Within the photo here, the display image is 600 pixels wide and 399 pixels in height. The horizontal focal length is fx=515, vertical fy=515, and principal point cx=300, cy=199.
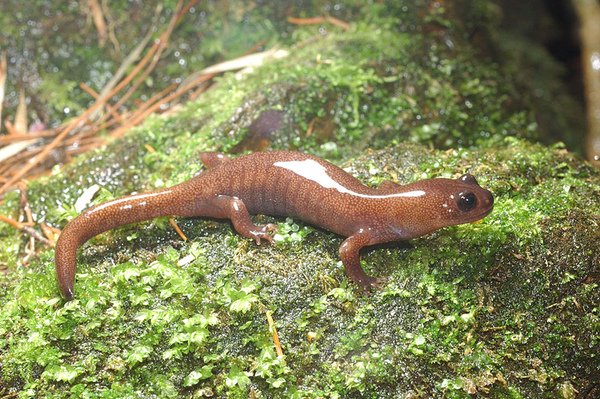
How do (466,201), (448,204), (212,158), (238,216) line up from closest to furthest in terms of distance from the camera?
(466,201) < (448,204) < (238,216) < (212,158)

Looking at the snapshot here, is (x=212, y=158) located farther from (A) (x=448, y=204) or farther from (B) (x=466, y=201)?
(B) (x=466, y=201)

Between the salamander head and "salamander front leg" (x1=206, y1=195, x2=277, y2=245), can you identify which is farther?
"salamander front leg" (x1=206, y1=195, x2=277, y2=245)

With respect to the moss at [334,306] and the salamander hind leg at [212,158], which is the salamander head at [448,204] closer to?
the moss at [334,306]

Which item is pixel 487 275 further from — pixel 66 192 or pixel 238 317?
pixel 66 192

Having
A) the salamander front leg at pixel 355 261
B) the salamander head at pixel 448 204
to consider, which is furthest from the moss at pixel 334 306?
the salamander head at pixel 448 204

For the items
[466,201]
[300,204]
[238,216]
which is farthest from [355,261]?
[238,216]

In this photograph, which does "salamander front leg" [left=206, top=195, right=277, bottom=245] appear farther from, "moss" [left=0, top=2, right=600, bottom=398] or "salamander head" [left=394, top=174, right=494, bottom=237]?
"salamander head" [left=394, top=174, right=494, bottom=237]

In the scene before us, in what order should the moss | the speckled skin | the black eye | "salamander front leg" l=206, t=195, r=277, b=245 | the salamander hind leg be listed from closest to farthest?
the moss → the black eye → the speckled skin → "salamander front leg" l=206, t=195, r=277, b=245 → the salamander hind leg

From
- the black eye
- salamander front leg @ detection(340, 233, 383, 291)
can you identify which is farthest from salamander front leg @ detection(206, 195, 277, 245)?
the black eye
